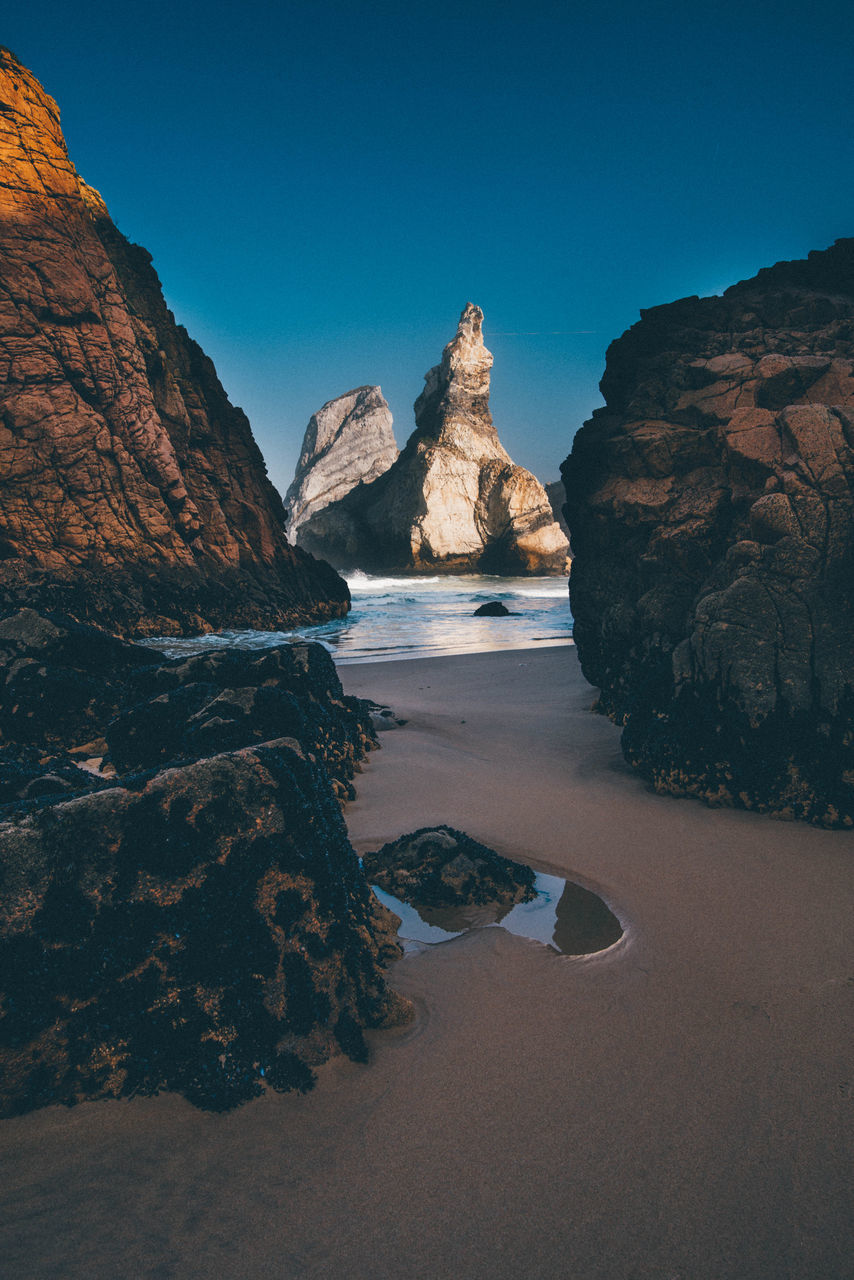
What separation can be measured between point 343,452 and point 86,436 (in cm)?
9134

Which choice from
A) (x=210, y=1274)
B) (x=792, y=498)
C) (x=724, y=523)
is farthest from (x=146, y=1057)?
(x=724, y=523)

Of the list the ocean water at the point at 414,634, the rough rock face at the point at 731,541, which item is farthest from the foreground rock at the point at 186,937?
the ocean water at the point at 414,634

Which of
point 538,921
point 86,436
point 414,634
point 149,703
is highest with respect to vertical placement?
point 86,436

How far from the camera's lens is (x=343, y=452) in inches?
4114

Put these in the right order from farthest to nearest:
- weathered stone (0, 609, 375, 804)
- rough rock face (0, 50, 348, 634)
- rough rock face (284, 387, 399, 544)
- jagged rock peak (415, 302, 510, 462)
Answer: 1. rough rock face (284, 387, 399, 544)
2. jagged rock peak (415, 302, 510, 462)
3. rough rock face (0, 50, 348, 634)
4. weathered stone (0, 609, 375, 804)

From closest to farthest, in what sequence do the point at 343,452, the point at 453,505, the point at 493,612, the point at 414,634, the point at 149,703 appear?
the point at 149,703 → the point at 414,634 → the point at 493,612 → the point at 453,505 → the point at 343,452

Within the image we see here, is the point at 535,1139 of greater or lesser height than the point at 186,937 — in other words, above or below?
below

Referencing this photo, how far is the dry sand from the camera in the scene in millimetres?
1263

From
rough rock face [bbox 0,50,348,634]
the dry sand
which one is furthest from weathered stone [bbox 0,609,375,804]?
rough rock face [bbox 0,50,348,634]

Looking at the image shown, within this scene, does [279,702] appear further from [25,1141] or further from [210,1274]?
[210,1274]

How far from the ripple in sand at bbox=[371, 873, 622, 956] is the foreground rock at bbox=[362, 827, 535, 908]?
41mm

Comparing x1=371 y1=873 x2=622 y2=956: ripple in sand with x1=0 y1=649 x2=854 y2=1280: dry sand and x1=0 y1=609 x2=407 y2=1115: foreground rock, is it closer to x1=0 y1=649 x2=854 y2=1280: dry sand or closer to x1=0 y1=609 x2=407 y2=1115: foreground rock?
x1=0 y1=649 x2=854 y2=1280: dry sand

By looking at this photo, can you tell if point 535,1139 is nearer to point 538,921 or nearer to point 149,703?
point 538,921

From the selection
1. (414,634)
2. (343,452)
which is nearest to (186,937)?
(414,634)
